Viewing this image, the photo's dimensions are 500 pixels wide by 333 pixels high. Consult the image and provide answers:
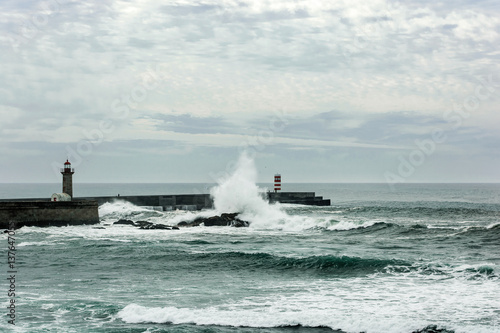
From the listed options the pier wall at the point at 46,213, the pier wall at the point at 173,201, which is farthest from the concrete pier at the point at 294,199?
the pier wall at the point at 46,213

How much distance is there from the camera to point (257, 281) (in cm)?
1210

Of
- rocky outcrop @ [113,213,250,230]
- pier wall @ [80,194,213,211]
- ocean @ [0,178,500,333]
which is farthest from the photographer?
pier wall @ [80,194,213,211]

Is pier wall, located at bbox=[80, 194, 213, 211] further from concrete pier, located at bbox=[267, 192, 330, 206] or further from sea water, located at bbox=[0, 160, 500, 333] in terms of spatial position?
sea water, located at bbox=[0, 160, 500, 333]

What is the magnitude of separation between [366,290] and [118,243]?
10.1 metres

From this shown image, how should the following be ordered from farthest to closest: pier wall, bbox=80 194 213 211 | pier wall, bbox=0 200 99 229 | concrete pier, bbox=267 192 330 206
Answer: concrete pier, bbox=267 192 330 206
pier wall, bbox=80 194 213 211
pier wall, bbox=0 200 99 229

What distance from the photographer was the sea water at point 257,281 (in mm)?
8609

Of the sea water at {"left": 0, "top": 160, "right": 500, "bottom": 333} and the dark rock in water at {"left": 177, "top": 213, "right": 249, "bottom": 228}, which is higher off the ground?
the dark rock in water at {"left": 177, "top": 213, "right": 249, "bottom": 228}

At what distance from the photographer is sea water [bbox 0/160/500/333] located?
8.61 metres

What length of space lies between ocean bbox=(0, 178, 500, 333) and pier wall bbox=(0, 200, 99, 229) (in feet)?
3.89

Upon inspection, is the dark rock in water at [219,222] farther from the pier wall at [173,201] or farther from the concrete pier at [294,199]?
the concrete pier at [294,199]

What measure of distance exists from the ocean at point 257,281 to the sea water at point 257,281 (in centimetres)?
3

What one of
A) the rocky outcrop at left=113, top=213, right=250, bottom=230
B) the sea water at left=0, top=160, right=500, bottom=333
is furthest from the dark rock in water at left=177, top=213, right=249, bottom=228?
the sea water at left=0, top=160, right=500, bottom=333

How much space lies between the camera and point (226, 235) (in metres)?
21.7

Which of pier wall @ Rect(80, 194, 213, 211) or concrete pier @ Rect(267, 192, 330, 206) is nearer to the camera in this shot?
pier wall @ Rect(80, 194, 213, 211)
